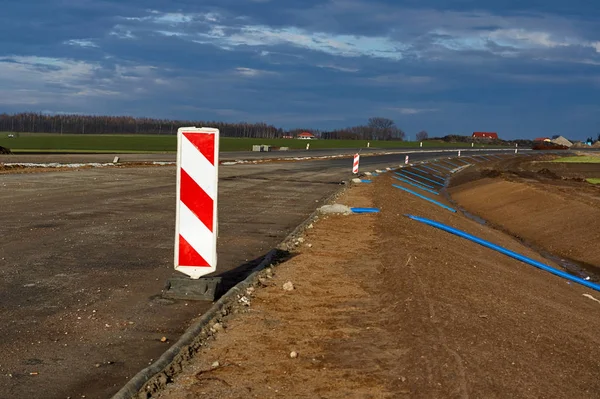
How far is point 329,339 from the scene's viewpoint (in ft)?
21.7

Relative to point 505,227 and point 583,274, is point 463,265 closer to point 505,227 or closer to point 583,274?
point 583,274

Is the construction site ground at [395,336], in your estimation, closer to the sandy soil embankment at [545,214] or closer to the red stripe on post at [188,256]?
the red stripe on post at [188,256]

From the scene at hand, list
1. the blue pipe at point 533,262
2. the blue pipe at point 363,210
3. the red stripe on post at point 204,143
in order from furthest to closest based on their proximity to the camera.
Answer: the blue pipe at point 363,210 < the blue pipe at point 533,262 < the red stripe on post at point 204,143

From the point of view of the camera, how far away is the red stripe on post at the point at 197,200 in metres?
8.02

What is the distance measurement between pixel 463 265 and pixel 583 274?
7689 millimetres

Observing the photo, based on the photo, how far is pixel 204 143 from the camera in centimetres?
789

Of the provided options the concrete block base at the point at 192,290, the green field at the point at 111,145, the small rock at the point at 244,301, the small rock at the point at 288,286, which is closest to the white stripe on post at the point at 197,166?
the concrete block base at the point at 192,290

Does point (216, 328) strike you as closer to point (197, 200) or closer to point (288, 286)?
point (197, 200)

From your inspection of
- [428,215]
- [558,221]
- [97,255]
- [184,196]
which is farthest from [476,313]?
[558,221]

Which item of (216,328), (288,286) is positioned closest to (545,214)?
(288,286)

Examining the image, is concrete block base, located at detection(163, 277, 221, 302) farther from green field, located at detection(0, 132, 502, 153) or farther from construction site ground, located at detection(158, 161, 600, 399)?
green field, located at detection(0, 132, 502, 153)

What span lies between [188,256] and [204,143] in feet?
4.14

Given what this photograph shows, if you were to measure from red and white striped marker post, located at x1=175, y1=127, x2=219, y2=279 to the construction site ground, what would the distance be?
0.82 meters

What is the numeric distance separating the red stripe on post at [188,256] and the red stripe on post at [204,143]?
0.95 m
